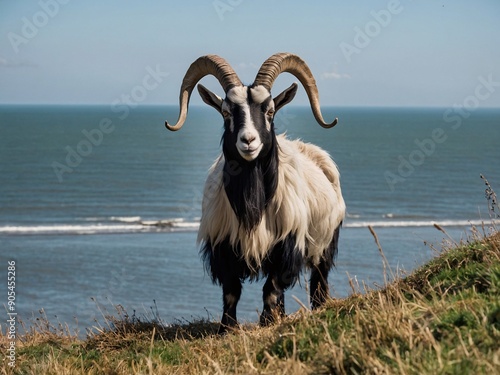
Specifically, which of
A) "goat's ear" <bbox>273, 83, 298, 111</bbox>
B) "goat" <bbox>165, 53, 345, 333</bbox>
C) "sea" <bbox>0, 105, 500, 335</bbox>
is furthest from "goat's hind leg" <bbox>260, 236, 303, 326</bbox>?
"goat's ear" <bbox>273, 83, 298, 111</bbox>

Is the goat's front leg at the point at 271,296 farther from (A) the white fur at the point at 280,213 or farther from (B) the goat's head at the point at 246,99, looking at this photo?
(B) the goat's head at the point at 246,99

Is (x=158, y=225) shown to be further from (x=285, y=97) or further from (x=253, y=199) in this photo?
(x=253, y=199)

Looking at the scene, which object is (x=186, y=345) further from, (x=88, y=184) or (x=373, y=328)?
(x=88, y=184)

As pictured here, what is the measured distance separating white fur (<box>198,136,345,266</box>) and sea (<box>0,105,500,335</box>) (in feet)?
2.53

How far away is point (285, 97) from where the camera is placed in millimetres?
10031

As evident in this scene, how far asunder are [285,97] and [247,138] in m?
1.45

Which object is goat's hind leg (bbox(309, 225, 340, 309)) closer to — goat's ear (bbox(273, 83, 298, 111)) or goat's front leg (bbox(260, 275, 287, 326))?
goat's front leg (bbox(260, 275, 287, 326))

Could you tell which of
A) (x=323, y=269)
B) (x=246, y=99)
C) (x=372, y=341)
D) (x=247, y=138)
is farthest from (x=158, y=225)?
(x=372, y=341)

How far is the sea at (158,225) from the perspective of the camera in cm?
1920

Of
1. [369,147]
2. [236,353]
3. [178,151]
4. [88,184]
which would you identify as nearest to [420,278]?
[236,353]

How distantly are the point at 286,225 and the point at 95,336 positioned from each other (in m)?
2.50

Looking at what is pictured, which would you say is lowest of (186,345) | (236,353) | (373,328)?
(186,345)

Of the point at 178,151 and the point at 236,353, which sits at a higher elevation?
the point at 236,353

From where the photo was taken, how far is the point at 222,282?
31.8ft
